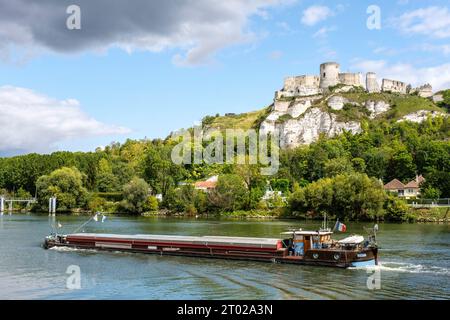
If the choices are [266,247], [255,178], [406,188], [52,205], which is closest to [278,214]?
[255,178]

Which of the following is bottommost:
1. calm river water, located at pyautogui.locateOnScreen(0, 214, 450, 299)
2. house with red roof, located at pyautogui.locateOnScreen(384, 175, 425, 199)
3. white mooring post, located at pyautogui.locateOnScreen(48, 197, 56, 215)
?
calm river water, located at pyautogui.locateOnScreen(0, 214, 450, 299)

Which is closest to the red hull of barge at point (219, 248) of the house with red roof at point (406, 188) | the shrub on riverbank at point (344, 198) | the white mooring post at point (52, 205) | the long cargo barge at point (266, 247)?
the long cargo barge at point (266, 247)

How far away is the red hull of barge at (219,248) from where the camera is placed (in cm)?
3938

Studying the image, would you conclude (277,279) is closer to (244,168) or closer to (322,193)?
(322,193)

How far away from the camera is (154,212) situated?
115562mm

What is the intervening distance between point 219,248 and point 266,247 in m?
4.42

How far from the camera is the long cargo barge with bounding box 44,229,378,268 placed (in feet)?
129

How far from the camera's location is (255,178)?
11969cm

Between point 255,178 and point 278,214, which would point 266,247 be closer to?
point 278,214

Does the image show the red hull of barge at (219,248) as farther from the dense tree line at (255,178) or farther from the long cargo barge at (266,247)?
the dense tree line at (255,178)

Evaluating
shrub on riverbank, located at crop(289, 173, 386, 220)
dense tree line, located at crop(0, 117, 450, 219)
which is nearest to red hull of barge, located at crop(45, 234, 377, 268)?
shrub on riverbank, located at crop(289, 173, 386, 220)

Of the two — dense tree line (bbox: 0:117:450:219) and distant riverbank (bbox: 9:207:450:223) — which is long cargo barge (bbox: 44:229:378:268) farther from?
distant riverbank (bbox: 9:207:450:223)

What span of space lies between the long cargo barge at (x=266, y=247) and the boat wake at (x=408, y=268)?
2.55 feet
